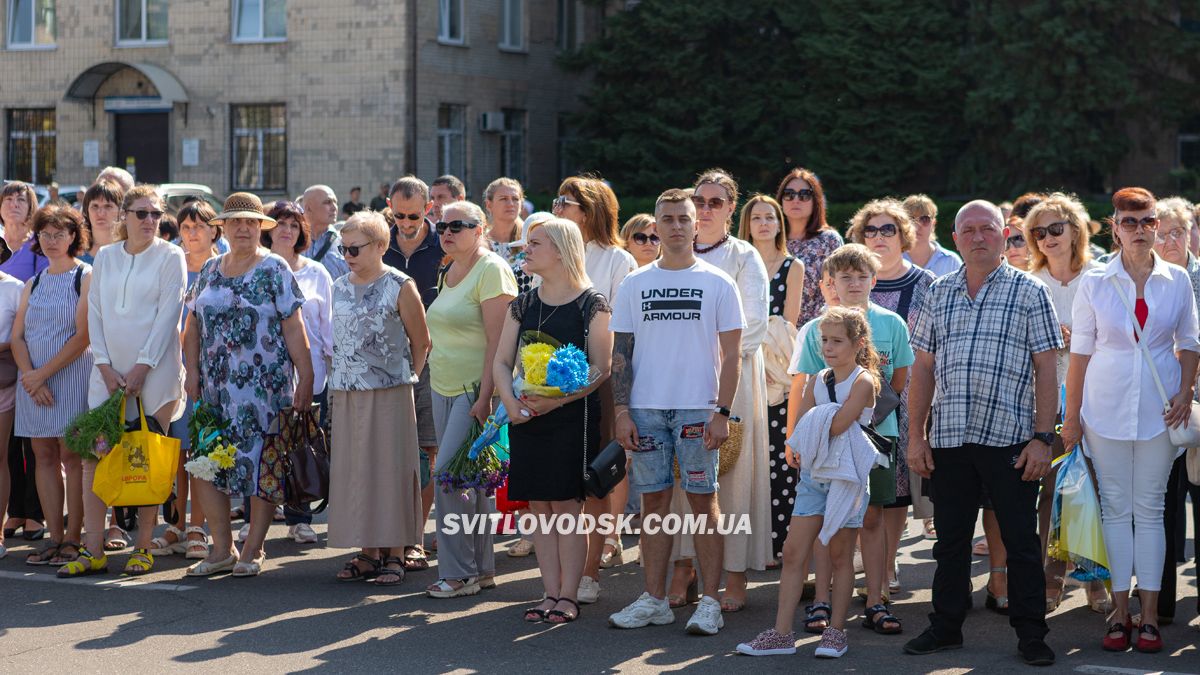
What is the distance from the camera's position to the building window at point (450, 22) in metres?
32.9

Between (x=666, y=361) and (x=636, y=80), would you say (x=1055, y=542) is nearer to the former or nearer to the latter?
(x=666, y=361)

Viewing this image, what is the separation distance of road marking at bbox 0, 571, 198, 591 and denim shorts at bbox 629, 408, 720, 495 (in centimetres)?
272

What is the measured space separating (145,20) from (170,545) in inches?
1042

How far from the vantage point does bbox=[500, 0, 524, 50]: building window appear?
1393 inches

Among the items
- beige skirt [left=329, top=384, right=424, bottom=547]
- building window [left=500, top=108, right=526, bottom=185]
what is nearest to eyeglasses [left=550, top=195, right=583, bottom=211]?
beige skirt [left=329, top=384, right=424, bottom=547]

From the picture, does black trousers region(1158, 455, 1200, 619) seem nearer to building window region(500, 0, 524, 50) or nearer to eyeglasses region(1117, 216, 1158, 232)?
eyeglasses region(1117, 216, 1158, 232)

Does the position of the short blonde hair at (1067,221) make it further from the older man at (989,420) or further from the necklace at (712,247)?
the necklace at (712,247)

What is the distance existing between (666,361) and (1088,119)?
25.4 m

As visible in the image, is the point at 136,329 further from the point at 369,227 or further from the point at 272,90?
the point at 272,90

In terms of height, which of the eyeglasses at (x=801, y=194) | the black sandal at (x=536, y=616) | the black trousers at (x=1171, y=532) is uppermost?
the eyeglasses at (x=801, y=194)

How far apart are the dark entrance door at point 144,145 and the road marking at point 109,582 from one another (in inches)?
1029

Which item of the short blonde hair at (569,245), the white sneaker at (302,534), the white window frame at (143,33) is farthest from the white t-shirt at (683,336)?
the white window frame at (143,33)

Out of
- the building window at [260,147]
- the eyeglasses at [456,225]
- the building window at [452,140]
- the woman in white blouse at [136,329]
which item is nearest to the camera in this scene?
the eyeglasses at [456,225]

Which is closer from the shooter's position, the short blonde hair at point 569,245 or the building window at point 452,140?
the short blonde hair at point 569,245
